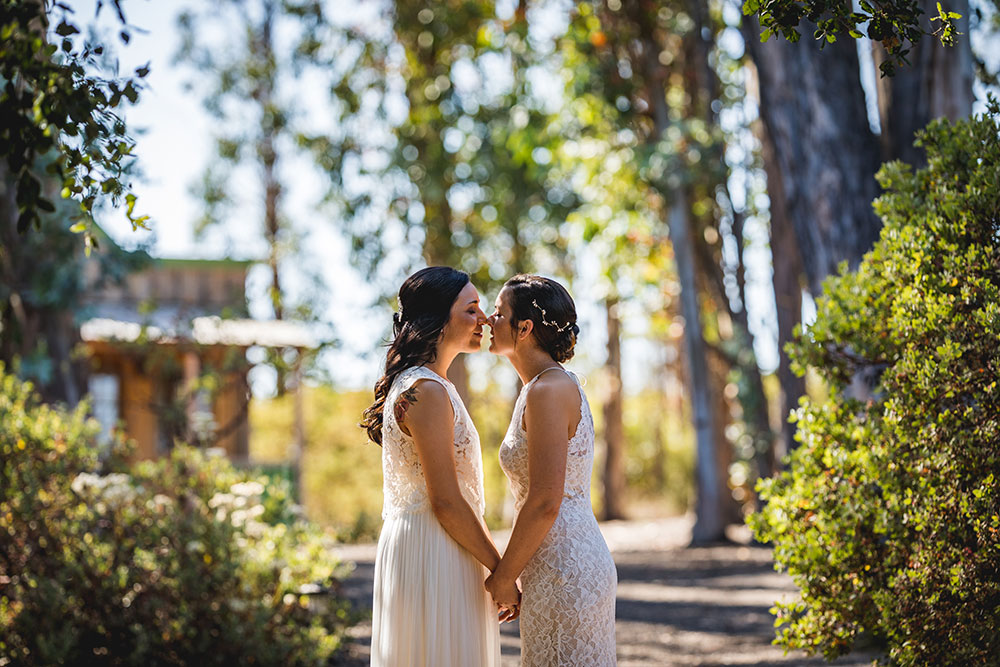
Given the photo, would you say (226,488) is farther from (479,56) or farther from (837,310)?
(479,56)

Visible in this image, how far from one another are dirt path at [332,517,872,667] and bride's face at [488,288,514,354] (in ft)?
13.2

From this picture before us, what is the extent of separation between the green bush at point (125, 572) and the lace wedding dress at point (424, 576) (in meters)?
2.73

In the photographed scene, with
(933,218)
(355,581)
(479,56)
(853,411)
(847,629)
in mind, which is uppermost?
(479,56)

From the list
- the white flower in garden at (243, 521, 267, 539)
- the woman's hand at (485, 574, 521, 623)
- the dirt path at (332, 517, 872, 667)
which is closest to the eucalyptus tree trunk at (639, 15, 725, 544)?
the dirt path at (332, 517, 872, 667)

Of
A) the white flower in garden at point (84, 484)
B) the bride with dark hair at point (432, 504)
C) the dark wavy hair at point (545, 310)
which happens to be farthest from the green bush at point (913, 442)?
the white flower in garden at point (84, 484)

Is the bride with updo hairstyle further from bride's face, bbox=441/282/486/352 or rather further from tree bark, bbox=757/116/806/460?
tree bark, bbox=757/116/806/460

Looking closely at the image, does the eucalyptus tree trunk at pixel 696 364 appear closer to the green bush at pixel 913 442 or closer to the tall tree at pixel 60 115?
the green bush at pixel 913 442

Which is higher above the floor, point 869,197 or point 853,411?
point 869,197

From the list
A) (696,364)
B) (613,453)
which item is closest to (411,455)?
(696,364)

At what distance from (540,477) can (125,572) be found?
144 inches

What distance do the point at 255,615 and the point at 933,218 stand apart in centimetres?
448

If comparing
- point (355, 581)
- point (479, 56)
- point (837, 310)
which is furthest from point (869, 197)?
point (479, 56)

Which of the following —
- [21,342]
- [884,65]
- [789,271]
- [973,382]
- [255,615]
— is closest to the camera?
[884,65]

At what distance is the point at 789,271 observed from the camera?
14.8m
